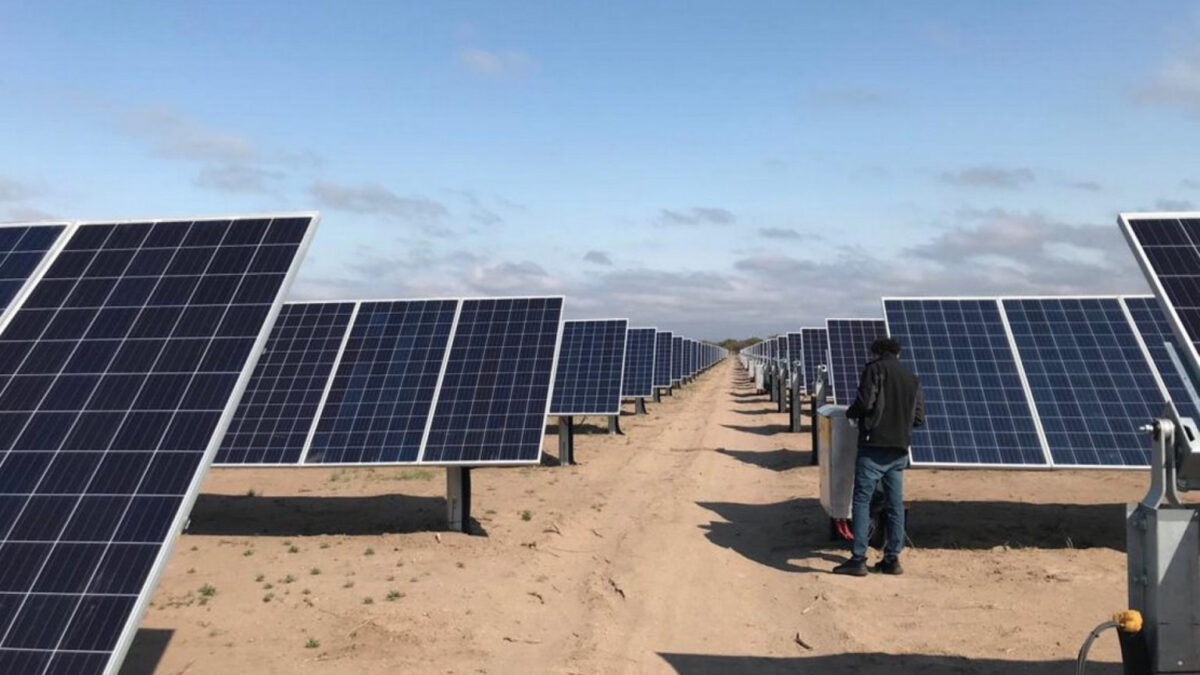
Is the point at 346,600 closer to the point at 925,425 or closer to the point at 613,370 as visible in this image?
the point at 925,425

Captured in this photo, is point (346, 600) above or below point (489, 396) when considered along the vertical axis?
below

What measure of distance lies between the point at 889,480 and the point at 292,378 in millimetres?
8774

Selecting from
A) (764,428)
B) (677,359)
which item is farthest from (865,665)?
(677,359)

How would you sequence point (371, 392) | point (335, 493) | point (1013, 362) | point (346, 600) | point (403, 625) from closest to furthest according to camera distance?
1. point (403, 625)
2. point (346, 600)
3. point (1013, 362)
4. point (371, 392)
5. point (335, 493)

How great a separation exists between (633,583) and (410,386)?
4.86m

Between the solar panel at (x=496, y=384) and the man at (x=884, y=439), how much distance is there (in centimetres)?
397

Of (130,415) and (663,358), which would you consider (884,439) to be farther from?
(663,358)

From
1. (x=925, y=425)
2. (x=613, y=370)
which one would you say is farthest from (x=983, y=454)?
(x=613, y=370)

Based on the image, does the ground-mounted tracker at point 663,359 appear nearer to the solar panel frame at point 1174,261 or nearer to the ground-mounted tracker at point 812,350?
the ground-mounted tracker at point 812,350

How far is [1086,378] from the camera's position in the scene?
11891 mm

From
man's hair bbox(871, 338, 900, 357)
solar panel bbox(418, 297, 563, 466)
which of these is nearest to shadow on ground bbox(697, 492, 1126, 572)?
man's hair bbox(871, 338, 900, 357)

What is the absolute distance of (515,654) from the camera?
7746 millimetres

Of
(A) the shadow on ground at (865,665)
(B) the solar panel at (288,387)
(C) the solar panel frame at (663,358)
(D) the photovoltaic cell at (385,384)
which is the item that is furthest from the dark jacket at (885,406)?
(C) the solar panel frame at (663,358)

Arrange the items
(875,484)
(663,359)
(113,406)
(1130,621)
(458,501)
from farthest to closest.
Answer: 1. (663,359)
2. (458,501)
3. (875,484)
4. (113,406)
5. (1130,621)
